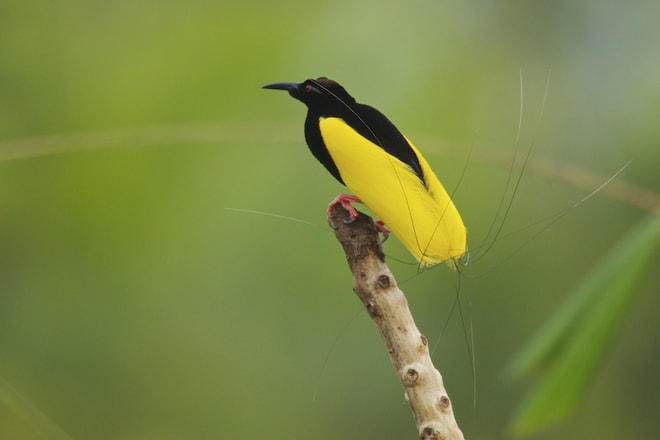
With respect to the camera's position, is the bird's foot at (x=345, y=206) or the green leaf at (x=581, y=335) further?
the green leaf at (x=581, y=335)

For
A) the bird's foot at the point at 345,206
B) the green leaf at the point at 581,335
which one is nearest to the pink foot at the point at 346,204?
the bird's foot at the point at 345,206

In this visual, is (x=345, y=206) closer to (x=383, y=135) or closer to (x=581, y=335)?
(x=383, y=135)

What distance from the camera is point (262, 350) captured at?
193cm

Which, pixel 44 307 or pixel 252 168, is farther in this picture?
pixel 44 307

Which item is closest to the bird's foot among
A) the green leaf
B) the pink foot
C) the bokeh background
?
the pink foot

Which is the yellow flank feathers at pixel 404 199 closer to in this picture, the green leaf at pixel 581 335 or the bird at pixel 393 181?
the bird at pixel 393 181

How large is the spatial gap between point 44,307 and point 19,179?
28 centimetres

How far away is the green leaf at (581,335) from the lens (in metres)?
0.80

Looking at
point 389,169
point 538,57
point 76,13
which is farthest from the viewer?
point 76,13

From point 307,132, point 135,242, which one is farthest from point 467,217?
point 307,132

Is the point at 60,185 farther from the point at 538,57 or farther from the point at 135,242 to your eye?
the point at 538,57

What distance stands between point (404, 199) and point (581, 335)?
15.4 inches

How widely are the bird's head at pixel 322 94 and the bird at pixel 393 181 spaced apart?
0.04ft

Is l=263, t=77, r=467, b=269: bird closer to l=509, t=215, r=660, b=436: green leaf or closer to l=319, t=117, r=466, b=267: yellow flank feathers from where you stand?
l=319, t=117, r=466, b=267: yellow flank feathers
